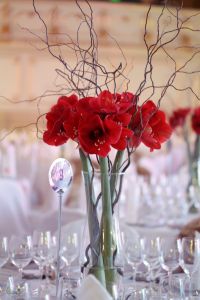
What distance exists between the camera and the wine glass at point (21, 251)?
5.75 ft

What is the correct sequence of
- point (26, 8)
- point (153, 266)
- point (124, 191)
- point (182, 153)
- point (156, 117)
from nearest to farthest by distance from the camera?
point (156, 117) → point (153, 266) → point (124, 191) → point (182, 153) → point (26, 8)

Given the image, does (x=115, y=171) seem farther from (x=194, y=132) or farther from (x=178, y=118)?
(x=178, y=118)

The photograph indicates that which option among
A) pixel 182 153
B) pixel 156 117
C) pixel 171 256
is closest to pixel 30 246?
pixel 171 256

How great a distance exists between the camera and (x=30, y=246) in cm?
179

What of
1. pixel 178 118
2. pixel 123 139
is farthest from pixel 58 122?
pixel 178 118

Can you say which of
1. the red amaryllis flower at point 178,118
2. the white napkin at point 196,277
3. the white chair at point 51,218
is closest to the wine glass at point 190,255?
the white napkin at point 196,277

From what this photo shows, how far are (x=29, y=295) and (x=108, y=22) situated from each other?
606cm

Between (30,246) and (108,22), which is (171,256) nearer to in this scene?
(30,246)

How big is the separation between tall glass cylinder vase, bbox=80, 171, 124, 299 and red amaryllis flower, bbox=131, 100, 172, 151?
4.0 inches

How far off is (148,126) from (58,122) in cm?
21

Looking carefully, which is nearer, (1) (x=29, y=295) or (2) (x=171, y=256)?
(1) (x=29, y=295)

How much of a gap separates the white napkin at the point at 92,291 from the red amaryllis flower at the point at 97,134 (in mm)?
274

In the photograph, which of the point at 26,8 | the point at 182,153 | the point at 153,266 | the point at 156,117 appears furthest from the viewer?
the point at 26,8

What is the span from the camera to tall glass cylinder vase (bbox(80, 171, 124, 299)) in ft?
4.69
